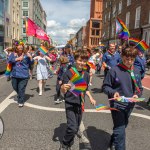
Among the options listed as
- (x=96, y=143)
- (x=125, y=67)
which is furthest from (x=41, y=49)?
(x=125, y=67)

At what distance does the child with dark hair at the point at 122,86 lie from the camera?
311 cm

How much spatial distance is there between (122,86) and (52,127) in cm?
216

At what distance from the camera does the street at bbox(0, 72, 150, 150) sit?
3922 mm

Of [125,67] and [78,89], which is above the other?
[125,67]

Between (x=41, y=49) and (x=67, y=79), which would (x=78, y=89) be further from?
(x=41, y=49)

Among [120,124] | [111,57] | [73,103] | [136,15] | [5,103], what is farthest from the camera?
[136,15]

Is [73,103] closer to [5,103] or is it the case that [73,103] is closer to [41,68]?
[5,103]

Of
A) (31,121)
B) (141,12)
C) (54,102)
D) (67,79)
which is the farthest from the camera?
(141,12)

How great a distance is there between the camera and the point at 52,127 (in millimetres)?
4742

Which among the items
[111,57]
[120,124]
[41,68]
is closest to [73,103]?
[120,124]

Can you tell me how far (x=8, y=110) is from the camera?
5.95 m

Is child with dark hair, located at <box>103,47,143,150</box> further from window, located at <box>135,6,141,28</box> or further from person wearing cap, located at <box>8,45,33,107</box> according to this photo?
window, located at <box>135,6,141,28</box>

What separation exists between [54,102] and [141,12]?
23986 mm

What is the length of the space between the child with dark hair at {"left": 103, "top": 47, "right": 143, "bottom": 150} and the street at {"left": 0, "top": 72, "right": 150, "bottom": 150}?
75cm
